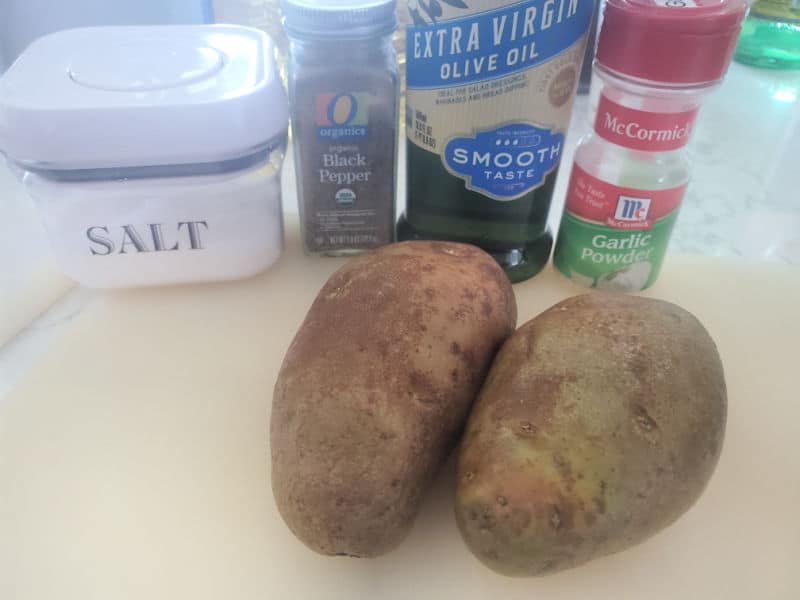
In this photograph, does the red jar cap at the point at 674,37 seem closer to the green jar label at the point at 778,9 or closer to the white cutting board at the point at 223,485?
the white cutting board at the point at 223,485

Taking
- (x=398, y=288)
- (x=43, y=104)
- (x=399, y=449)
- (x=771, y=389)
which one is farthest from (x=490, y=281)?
(x=43, y=104)

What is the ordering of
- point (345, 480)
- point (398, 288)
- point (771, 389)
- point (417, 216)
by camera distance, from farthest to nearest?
point (417, 216) → point (771, 389) → point (398, 288) → point (345, 480)

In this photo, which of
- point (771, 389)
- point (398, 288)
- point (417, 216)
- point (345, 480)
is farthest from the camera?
point (417, 216)

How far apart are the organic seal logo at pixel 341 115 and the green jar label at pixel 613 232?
9.1 inches

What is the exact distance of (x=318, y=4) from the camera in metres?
0.66

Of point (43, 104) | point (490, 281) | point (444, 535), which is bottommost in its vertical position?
point (444, 535)

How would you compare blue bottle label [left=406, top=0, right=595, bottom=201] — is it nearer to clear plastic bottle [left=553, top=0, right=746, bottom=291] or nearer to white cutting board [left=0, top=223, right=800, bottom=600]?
clear plastic bottle [left=553, top=0, right=746, bottom=291]

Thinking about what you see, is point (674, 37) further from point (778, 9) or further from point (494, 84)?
point (778, 9)

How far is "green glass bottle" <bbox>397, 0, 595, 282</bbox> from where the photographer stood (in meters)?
0.64

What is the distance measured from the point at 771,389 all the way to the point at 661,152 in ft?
0.84

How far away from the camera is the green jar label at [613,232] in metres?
0.70

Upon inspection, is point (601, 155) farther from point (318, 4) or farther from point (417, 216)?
point (318, 4)

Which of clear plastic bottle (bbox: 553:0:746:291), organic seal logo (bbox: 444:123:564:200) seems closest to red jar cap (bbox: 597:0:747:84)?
clear plastic bottle (bbox: 553:0:746:291)

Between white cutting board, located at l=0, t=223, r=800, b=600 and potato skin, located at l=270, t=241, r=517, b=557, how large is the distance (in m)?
0.06
